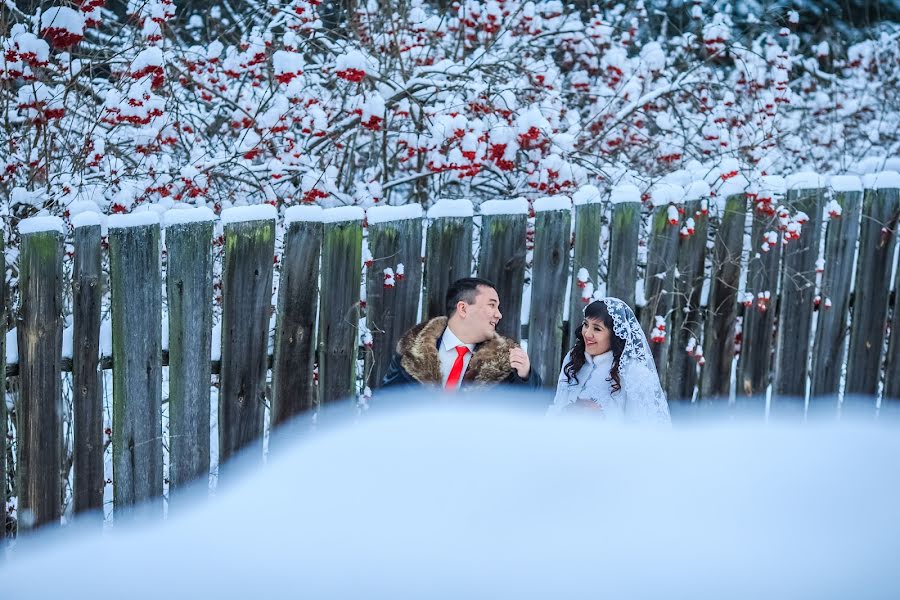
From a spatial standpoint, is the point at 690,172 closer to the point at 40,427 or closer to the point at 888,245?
the point at 888,245

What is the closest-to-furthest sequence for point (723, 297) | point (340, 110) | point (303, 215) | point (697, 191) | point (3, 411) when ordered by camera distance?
1. point (3, 411)
2. point (303, 215)
3. point (697, 191)
4. point (723, 297)
5. point (340, 110)

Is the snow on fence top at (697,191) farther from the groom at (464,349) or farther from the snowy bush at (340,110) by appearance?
the groom at (464,349)

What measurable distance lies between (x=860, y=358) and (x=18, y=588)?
5.14 m

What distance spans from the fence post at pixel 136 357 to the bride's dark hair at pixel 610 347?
1.74m

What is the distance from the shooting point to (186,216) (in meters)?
3.62

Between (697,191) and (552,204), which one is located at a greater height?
(697,191)

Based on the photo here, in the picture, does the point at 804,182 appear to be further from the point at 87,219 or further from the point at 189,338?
the point at 87,219

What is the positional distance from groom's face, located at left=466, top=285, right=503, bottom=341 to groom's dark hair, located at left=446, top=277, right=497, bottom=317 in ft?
0.06

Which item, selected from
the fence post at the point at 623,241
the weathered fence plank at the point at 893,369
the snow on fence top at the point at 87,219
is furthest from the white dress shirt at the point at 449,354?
the weathered fence plank at the point at 893,369

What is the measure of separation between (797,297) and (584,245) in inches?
56.4

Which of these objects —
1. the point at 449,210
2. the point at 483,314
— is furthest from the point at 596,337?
the point at 449,210

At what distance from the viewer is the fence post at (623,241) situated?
4.51m

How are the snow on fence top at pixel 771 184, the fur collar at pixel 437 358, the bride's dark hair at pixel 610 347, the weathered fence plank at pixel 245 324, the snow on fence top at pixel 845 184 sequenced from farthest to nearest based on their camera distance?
the snow on fence top at pixel 845 184
the snow on fence top at pixel 771 184
the bride's dark hair at pixel 610 347
the fur collar at pixel 437 358
the weathered fence plank at pixel 245 324

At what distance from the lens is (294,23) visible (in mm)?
5527
